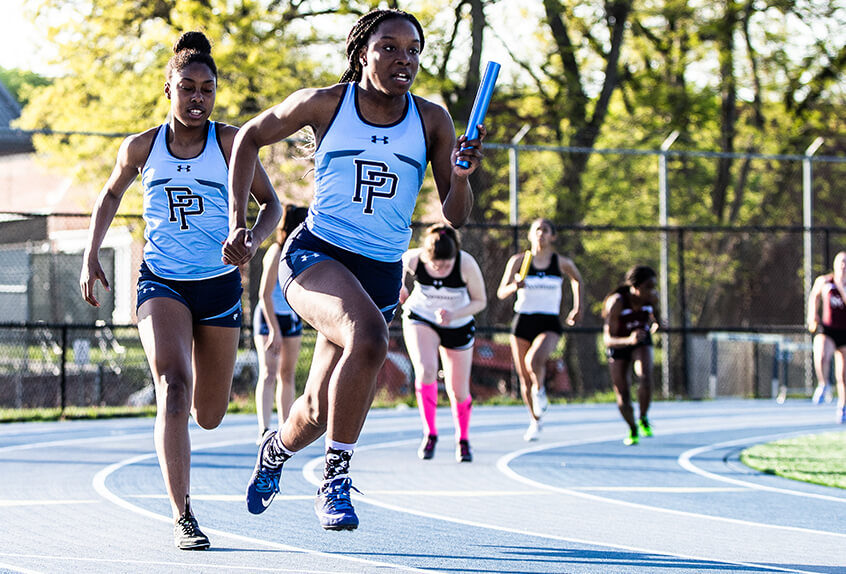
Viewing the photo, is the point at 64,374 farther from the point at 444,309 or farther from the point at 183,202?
the point at 183,202

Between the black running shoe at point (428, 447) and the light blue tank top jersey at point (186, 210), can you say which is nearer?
the light blue tank top jersey at point (186, 210)

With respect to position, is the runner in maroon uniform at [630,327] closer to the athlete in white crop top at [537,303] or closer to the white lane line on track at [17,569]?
the athlete in white crop top at [537,303]

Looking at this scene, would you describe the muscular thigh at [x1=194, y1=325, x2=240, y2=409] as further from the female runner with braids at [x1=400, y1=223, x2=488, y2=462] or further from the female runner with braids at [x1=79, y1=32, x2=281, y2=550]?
the female runner with braids at [x1=400, y1=223, x2=488, y2=462]

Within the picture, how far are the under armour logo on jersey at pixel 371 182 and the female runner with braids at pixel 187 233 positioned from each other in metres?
0.64

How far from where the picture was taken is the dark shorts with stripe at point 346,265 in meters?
5.52

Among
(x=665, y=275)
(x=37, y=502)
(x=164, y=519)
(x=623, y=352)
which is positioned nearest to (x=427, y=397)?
(x=623, y=352)

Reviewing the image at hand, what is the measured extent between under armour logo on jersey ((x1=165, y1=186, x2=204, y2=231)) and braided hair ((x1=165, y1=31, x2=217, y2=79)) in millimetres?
606


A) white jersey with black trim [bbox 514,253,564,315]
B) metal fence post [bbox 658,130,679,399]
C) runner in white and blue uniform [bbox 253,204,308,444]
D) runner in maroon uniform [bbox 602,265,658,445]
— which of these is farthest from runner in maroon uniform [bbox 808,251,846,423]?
runner in white and blue uniform [bbox 253,204,308,444]

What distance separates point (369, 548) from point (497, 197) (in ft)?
66.5

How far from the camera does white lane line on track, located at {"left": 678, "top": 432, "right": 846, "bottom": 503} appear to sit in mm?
8836

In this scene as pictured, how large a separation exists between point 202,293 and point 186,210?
0.41 metres

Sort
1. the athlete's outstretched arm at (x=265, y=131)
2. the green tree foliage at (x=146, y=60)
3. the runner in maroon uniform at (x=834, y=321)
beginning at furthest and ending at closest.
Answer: the green tree foliage at (x=146, y=60), the runner in maroon uniform at (x=834, y=321), the athlete's outstretched arm at (x=265, y=131)

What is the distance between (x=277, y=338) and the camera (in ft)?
34.2

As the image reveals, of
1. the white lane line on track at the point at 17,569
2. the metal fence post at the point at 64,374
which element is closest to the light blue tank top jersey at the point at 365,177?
the white lane line on track at the point at 17,569
